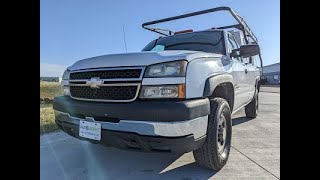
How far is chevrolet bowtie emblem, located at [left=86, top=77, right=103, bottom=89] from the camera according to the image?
9.26 feet

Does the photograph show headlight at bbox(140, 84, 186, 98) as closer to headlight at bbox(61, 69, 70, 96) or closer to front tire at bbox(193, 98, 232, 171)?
front tire at bbox(193, 98, 232, 171)

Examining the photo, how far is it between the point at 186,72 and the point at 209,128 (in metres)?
0.64

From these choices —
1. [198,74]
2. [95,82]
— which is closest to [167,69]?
[198,74]

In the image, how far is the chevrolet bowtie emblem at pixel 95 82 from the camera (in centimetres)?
282

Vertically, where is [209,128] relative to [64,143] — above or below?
above

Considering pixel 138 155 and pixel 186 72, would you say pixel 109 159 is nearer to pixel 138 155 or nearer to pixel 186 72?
pixel 138 155

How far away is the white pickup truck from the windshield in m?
0.85

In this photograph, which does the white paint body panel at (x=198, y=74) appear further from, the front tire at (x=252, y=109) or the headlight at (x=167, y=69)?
the front tire at (x=252, y=109)

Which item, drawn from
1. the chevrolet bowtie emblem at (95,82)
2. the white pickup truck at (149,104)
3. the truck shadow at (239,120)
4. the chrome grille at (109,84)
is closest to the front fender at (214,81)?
the white pickup truck at (149,104)

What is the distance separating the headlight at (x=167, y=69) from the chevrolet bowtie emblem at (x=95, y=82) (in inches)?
20.4

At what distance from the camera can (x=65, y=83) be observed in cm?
336
